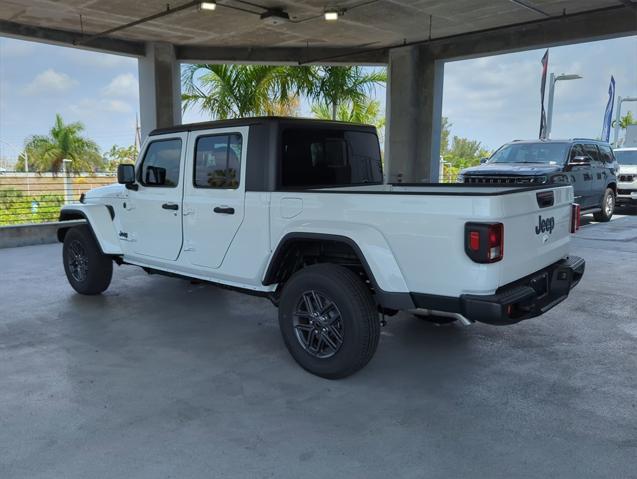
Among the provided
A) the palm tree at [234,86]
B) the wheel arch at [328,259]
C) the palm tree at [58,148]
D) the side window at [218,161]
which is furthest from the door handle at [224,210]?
the palm tree at [58,148]

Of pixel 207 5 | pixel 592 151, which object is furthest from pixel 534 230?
pixel 592 151

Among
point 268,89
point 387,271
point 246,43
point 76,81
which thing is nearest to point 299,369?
point 387,271

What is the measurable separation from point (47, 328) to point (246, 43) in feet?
29.6

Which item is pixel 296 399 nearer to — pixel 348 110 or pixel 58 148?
pixel 348 110

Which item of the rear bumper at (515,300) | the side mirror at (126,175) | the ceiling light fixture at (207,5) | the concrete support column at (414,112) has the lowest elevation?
the rear bumper at (515,300)

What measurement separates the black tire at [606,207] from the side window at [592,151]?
0.95m

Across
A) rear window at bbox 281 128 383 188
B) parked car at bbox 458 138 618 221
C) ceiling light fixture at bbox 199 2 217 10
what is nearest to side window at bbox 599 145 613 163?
parked car at bbox 458 138 618 221

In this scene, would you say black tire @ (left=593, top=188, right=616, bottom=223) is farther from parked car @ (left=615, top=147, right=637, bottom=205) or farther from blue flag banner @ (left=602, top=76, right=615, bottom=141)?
blue flag banner @ (left=602, top=76, right=615, bottom=141)

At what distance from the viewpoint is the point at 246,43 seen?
39.3ft

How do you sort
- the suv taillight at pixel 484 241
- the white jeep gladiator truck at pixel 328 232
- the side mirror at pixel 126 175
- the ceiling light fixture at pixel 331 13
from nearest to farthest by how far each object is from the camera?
the suv taillight at pixel 484 241 → the white jeep gladiator truck at pixel 328 232 → the side mirror at pixel 126 175 → the ceiling light fixture at pixel 331 13

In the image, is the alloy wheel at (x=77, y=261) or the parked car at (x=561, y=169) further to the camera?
the parked car at (x=561, y=169)

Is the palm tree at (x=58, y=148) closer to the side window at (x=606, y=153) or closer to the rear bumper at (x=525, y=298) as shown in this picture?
the side window at (x=606, y=153)

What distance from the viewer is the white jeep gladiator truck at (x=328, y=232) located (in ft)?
9.75

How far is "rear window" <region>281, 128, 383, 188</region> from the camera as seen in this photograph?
3.98 meters
